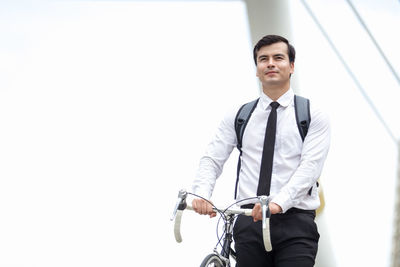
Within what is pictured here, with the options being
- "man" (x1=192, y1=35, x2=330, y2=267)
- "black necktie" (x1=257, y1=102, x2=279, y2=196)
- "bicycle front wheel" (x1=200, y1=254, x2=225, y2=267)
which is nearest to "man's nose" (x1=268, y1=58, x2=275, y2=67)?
"man" (x1=192, y1=35, x2=330, y2=267)

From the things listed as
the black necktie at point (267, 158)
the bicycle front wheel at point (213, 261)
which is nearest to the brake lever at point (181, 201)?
the bicycle front wheel at point (213, 261)

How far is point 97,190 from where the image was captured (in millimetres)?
9172

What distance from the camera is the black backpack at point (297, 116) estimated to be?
3469mm

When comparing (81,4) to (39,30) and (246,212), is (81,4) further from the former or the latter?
(246,212)

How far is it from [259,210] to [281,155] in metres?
0.44

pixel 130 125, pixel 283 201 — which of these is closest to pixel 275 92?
pixel 283 201

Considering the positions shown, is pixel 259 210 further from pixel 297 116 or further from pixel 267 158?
pixel 297 116

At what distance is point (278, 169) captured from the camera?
3.47 metres

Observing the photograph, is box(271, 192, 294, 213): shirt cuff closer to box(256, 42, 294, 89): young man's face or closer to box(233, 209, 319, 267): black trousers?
box(233, 209, 319, 267): black trousers

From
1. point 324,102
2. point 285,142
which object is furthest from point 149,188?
point 285,142

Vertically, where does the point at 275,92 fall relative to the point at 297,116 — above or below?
above

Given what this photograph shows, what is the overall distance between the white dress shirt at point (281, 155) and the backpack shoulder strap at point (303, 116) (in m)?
0.02

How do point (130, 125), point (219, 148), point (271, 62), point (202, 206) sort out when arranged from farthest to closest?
point (130, 125)
point (219, 148)
point (271, 62)
point (202, 206)

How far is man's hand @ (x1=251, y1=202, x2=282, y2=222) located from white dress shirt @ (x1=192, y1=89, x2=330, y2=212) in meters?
0.04
